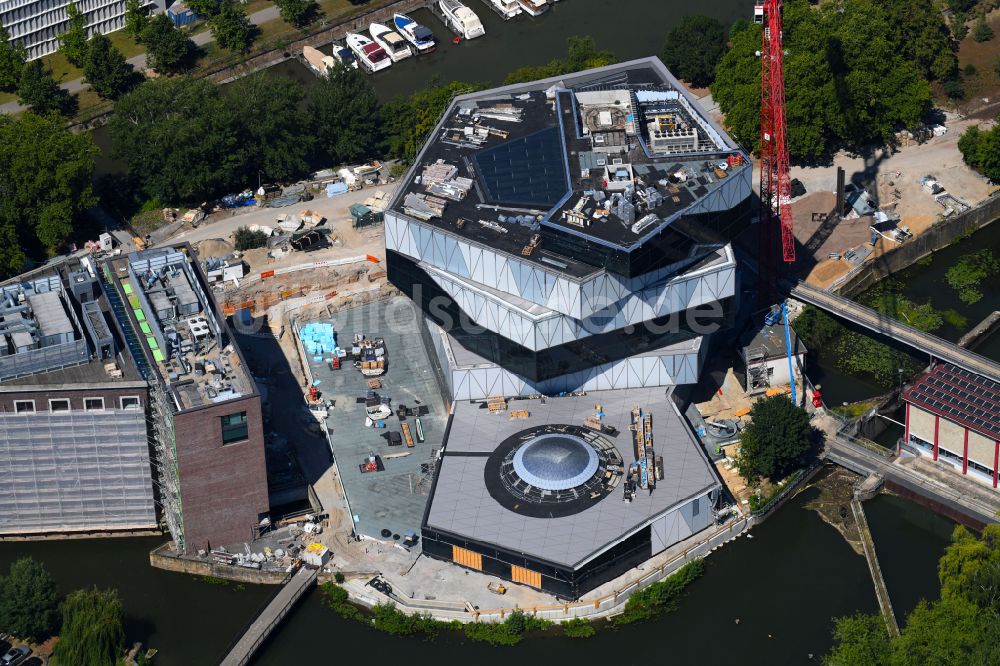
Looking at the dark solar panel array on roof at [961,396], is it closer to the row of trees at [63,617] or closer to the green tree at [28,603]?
the row of trees at [63,617]

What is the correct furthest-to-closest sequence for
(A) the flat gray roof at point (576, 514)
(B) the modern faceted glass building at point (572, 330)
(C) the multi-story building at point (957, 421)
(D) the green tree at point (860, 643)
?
(C) the multi-story building at point (957, 421)
(B) the modern faceted glass building at point (572, 330)
(A) the flat gray roof at point (576, 514)
(D) the green tree at point (860, 643)

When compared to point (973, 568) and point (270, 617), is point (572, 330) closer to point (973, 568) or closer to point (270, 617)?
point (270, 617)

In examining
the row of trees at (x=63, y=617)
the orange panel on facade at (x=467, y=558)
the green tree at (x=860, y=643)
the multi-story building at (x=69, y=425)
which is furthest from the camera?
the multi-story building at (x=69, y=425)

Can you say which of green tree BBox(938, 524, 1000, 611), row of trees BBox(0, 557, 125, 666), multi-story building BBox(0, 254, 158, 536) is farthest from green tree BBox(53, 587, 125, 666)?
green tree BBox(938, 524, 1000, 611)

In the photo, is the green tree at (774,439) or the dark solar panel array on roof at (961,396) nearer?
the dark solar panel array on roof at (961,396)

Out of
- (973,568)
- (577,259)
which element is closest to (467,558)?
(577,259)

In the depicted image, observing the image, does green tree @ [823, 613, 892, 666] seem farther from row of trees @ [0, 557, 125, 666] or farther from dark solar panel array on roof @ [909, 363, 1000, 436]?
row of trees @ [0, 557, 125, 666]

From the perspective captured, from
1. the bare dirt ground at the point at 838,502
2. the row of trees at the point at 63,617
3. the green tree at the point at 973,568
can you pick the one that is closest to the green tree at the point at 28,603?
the row of trees at the point at 63,617

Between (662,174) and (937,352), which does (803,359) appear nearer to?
(937,352)
